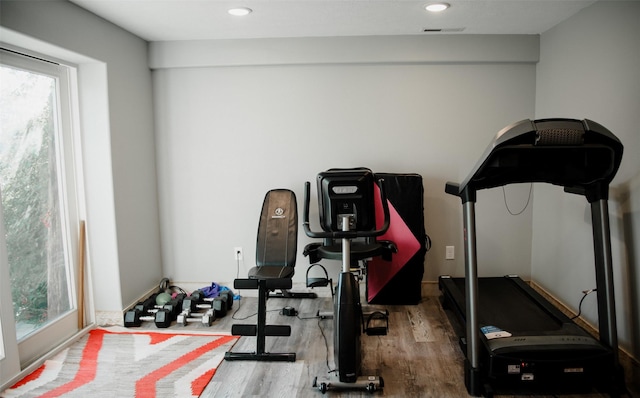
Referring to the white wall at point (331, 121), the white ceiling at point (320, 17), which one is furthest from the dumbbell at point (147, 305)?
the white ceiling at point (320, 17)

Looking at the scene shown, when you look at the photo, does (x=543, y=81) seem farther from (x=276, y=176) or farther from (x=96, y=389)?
(x=96, y=389)

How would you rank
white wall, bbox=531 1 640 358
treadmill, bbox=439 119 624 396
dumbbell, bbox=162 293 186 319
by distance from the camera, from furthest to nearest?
dumbbell, bbox=162 293 186 319, white wall, bbox=531 1 640 358, treadmill, bbox=439 119 624 396

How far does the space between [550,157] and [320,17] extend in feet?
A: 5.81

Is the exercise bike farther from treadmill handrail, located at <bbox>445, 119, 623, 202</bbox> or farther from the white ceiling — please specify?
the white ceiling

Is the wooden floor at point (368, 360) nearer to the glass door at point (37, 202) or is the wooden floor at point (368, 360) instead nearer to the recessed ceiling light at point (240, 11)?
the glass door at point (37, 202)

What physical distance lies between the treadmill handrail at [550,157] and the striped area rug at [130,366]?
6.05 feet

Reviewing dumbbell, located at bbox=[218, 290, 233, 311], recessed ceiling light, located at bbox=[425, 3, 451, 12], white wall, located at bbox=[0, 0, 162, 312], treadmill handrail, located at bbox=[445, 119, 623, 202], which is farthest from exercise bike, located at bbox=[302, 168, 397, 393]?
white wall, located at bbox=[0, 0, 162, 312]

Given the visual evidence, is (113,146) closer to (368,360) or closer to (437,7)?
(368,360)

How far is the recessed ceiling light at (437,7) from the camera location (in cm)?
290

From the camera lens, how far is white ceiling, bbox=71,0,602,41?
2877 millimetres

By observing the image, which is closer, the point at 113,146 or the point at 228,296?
the point at 113,146

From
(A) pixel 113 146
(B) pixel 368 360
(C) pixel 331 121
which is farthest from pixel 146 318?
(C) pixel 331 121

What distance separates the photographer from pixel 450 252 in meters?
3.94

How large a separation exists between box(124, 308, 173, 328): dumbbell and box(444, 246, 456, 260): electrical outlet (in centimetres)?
229
